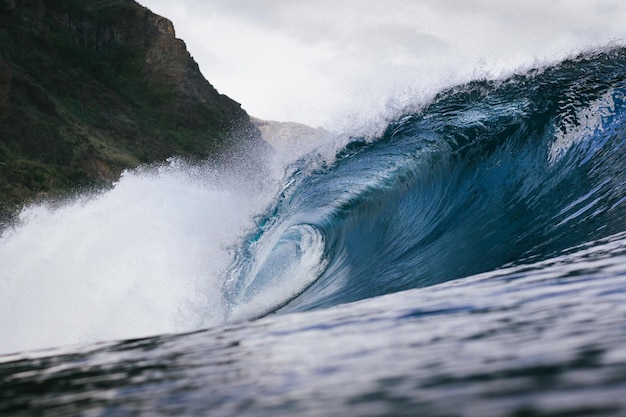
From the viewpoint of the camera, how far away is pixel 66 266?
329 inches

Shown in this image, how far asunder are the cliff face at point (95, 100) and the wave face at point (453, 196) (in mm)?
27398

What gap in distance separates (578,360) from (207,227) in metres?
8.02

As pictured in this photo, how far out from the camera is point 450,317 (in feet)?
6.10

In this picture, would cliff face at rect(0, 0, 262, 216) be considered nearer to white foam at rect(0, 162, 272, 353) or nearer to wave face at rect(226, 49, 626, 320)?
white foam at rect(0, 162, 272, 353)

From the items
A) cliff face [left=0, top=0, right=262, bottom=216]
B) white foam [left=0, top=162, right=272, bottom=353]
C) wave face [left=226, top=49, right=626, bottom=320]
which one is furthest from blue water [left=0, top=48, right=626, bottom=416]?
cliff face [left=0, top=0, right=262, bottom=216]

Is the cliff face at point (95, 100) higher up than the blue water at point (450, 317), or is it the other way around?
the cliff face at point (95, 100)

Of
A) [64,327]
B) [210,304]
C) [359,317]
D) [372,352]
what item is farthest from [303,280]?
[372,352]

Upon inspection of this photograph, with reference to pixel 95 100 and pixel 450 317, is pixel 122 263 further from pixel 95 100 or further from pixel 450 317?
pixel 95 100

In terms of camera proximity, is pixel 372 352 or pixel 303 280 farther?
pixel 303 280

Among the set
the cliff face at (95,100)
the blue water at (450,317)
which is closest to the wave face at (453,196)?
the blue water at (450,317)

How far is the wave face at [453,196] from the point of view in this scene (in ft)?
16.4

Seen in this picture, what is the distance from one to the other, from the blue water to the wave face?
30mm

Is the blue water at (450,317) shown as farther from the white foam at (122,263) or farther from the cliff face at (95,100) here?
the cliff face at (95,100)

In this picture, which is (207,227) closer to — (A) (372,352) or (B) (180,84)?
(A) (372,352)
